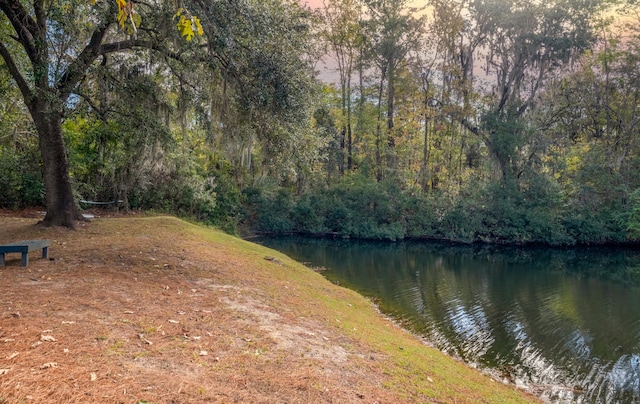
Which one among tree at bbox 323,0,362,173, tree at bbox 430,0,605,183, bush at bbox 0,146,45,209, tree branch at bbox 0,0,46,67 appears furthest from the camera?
tree at bbox 323,0,362,173

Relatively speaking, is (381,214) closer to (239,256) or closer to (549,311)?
(549,311)

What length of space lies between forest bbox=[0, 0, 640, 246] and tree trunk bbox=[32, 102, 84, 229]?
1.3 inches

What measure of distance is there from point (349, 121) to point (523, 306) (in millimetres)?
24659

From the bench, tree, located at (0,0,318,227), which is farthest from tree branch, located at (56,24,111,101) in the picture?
the bench

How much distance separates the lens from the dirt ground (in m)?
3.29

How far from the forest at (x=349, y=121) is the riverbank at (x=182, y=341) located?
3319mm

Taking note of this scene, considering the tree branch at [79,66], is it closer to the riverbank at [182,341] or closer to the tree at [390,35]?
the riverbank at [182,341]

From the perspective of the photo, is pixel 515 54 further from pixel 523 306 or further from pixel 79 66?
pixel 79 66

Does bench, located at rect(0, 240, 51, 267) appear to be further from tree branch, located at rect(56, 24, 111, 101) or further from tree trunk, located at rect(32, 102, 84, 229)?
tree branch, located at rect(56, 24, 111, 101)

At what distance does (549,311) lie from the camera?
39.9ft

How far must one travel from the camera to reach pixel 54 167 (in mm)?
9578

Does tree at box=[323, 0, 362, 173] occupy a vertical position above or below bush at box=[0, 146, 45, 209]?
above

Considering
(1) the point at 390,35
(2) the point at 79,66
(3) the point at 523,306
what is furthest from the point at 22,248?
(1) the point at 390,35

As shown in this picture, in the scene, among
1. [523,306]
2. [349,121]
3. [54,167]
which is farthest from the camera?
[349,121]
